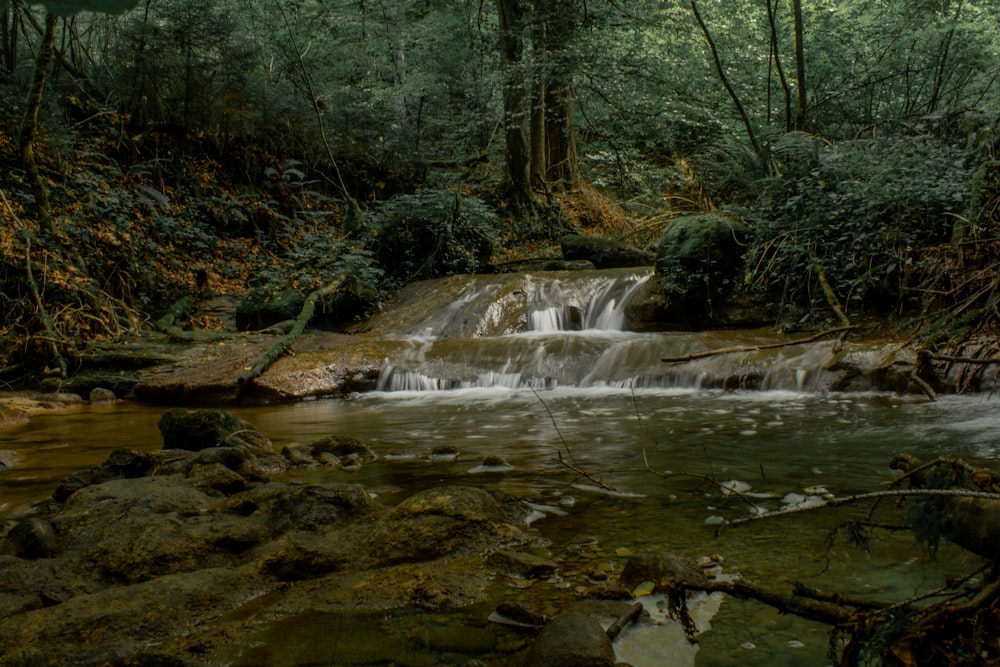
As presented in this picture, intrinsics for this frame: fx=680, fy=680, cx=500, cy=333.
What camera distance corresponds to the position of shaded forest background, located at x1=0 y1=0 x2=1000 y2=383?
29.5 feet

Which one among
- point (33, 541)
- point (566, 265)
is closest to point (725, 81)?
point (566, 265)

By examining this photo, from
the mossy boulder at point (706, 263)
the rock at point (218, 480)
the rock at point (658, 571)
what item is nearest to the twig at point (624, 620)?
the rock at point (658, 571)

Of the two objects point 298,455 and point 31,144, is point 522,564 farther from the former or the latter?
point 31,144

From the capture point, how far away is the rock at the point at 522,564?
266cm

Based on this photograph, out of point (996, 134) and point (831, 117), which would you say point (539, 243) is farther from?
point (996, 134)

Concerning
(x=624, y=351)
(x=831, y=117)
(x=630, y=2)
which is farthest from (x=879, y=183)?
(x=630, y=2)

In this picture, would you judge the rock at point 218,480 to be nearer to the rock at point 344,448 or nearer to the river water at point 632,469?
the river water at point 632,469

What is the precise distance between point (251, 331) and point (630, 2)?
399 inches

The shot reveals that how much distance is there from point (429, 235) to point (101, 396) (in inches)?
280

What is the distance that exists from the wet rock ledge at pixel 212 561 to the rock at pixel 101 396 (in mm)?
5205

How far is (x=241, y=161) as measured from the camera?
51.5 feet

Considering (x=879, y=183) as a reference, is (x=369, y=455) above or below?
below

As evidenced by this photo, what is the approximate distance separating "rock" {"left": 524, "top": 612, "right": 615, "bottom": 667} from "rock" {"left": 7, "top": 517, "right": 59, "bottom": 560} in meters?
2.28

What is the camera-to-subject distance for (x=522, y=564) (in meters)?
2.70
